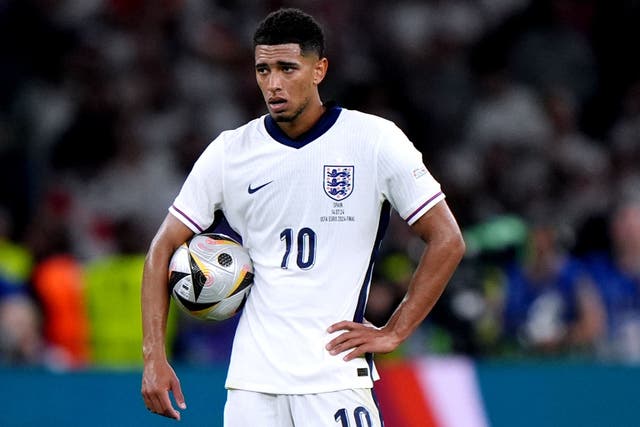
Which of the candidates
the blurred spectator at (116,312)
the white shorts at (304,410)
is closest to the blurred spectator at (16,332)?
the blurred spectator at (116,312)

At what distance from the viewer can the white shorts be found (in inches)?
196

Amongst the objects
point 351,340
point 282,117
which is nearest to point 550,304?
point 351,340

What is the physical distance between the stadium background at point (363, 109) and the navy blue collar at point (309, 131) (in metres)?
3.12

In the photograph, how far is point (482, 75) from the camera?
1223 cm

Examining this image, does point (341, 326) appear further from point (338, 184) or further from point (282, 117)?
point (282, 117)

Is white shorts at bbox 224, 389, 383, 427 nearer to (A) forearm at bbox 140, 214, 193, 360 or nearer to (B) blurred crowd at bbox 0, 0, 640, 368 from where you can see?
(A) forearm at bbox 140, 214, 193, 360

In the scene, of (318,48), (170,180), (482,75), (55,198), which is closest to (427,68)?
(482,75)

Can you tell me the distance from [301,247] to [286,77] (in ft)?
2.20

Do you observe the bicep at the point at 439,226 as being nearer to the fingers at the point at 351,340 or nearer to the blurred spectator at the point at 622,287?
the fingers at the point at 351,340

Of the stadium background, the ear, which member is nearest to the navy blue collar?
the ear

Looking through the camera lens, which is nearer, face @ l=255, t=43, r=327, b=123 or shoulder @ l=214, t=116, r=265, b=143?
face @ l=255, t=43, r=327, b=123

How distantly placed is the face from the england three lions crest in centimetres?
28

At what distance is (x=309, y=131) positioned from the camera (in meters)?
5.23

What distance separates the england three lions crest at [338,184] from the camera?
5125mm
